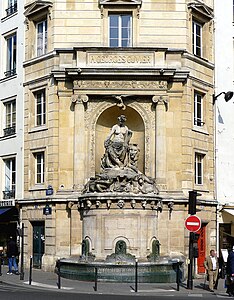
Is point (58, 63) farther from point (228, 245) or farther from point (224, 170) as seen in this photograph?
point (228, 245)

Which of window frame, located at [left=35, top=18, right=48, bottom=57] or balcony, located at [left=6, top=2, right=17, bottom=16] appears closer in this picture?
window frame, located at [left=35, top=18, right=48, bottom=57]

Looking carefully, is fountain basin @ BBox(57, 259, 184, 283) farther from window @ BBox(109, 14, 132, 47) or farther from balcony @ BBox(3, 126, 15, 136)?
window @ BBox(109, 14, 132, 47)

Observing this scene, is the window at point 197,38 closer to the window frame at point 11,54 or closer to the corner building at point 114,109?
the corner building at point 114,109

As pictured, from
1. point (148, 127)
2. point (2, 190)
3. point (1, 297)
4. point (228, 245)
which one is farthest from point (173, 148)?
point (1, 297)

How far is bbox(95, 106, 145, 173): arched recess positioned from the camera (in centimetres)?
3145

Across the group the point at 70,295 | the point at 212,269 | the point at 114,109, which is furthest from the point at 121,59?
the point at 70,295

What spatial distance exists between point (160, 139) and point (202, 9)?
684cm

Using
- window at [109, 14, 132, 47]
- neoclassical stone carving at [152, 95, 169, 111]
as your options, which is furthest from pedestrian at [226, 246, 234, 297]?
window at [109, 14, 132, 47]

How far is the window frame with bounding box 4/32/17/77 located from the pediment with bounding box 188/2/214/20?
9.14m

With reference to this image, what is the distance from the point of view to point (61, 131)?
103 ft

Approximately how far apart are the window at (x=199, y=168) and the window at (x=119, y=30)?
6134 mm

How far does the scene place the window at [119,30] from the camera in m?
32.1

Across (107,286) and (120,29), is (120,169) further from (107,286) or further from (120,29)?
(120,29)

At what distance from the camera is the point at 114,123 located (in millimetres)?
32188
